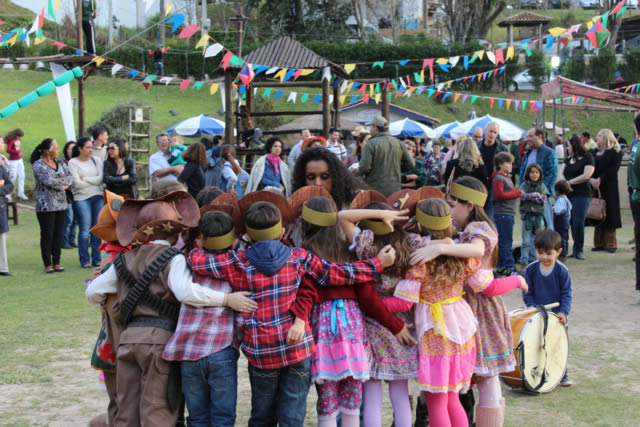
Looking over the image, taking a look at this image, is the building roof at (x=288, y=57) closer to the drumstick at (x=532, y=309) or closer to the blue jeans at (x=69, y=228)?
the blue jeans at (x=69, y=228)

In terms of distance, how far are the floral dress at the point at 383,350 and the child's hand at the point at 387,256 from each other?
0.08 m

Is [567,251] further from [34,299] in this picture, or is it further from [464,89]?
[464,89]

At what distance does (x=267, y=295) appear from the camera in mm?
3312

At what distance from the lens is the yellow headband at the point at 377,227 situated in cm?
353

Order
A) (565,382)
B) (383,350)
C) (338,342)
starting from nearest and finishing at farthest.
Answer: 1. (338,342)
2. (383,350)
3. (565,382)

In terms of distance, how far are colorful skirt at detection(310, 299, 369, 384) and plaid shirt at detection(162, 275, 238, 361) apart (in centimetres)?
44

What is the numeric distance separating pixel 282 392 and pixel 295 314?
403 millimetres

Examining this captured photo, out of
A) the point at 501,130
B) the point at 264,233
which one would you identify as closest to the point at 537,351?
the point at 264,233

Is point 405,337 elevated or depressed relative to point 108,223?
depressed

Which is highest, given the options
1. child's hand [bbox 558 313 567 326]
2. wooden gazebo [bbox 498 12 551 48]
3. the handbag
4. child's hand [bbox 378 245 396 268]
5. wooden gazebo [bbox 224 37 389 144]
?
wooden gazebo [bbox 498 12 551 48]

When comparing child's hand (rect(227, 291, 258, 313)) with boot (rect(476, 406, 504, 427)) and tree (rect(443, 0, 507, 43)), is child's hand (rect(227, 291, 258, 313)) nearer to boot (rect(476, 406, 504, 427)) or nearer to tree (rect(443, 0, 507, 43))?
boot (rect(476, 406, 504, 427))

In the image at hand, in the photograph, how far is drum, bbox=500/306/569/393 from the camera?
449cm

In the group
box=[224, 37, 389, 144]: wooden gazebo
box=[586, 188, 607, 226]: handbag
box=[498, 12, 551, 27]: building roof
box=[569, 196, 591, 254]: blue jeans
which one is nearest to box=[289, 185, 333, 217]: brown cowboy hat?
box=[569, 196, 591, 254]: blue jeans

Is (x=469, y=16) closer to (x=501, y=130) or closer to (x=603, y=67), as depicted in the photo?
(x=603, y=67)
